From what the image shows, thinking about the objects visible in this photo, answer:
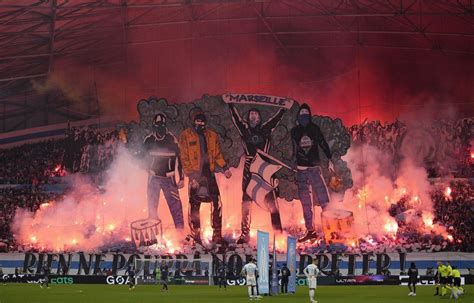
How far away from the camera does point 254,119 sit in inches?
2092

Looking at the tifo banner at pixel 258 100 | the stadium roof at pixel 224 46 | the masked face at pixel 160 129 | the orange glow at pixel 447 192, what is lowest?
the orange glow at pixel 447 192

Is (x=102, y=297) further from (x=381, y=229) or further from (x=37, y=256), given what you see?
(x=381, y=229)

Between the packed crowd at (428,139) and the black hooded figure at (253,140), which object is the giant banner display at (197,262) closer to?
the black hooded figure at (253,140)

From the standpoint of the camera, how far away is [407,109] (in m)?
53.2

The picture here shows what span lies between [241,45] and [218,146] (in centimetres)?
709

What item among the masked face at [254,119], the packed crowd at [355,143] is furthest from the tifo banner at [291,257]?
the masked face at [254,119]

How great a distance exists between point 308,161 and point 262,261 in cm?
2352

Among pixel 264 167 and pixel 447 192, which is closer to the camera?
pixel 447 192

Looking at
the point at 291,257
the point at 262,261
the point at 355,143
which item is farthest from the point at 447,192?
the point at 262,261

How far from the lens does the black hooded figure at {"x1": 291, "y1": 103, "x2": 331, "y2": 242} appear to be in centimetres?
5181

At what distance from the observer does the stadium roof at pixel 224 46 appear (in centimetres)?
5194

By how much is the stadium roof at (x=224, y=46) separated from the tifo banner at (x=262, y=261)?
2459cm

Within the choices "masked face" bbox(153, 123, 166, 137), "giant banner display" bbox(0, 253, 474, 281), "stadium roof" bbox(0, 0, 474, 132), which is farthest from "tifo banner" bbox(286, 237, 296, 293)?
"masked face" bbox(153, 123, 166, 137)

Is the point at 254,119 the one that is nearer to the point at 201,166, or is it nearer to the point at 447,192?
the point at 201,166
